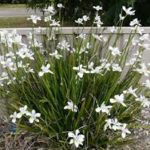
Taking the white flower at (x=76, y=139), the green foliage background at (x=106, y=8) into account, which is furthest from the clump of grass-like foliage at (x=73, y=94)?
the green foliage background at (x=106, y=8)

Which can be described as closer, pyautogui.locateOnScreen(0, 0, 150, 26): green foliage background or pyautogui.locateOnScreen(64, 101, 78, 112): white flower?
pyautogui.locateOnScreen(64, 101, 78, 112): white flower

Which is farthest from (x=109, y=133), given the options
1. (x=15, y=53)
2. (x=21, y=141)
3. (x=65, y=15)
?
(x=65, y=15)

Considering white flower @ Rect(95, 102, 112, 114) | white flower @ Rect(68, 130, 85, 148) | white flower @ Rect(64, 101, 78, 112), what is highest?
white flower @ Rect(95, 102, 112, 114)

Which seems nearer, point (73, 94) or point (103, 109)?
point (103, 109)

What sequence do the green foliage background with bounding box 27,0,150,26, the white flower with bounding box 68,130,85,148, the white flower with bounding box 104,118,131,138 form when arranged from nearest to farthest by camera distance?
the white flower with bounding box 68,130,85,148 < the white flower with bounding box 104,118,131,138 < the green foliage background with bounding box 27,0,150,26

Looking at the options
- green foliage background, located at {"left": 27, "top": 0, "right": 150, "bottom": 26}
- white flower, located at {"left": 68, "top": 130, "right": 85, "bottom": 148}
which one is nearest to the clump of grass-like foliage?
white flower, located at {"left": 68, "top": 130, "right": 85, "bottom": 148}

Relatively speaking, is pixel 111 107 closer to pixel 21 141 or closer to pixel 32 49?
pixel 21 141

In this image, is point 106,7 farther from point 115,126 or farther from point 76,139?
point 76,139

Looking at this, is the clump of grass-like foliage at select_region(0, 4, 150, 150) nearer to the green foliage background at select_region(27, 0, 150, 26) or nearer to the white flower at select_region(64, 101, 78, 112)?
the white flower at select_region(64, 101, 78, 112)

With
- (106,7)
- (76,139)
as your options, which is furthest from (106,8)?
(76,139)
